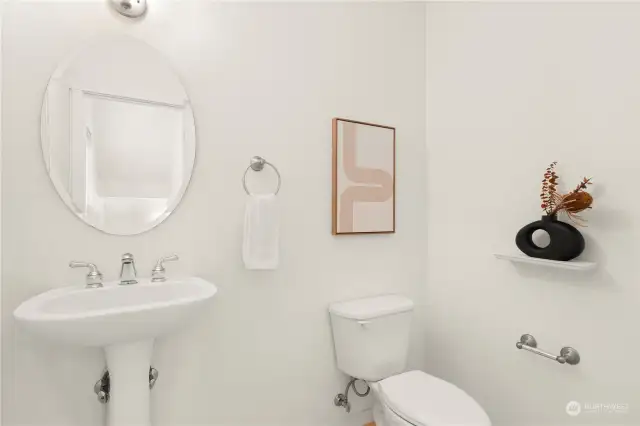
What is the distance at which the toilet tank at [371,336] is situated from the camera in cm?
161

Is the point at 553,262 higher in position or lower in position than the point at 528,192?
lower

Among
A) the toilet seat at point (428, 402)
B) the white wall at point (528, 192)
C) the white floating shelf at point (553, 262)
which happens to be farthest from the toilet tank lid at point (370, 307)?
the white floating shelf at point (553, 262)

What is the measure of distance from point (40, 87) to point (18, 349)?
824mm

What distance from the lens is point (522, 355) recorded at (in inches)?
64.7

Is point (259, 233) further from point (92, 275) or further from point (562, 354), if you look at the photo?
point (562, 354)

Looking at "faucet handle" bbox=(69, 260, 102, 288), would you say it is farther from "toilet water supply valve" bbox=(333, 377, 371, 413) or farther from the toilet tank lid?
"toilet water supply valve" bbox=(333, 377, 371, 413)

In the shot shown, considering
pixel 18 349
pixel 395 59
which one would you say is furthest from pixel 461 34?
pixel 18 349

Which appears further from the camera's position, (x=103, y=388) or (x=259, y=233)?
(x=259, y=233)

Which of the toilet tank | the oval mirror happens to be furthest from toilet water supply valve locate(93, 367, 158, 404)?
the toilet tank

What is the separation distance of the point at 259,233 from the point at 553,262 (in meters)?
1.13

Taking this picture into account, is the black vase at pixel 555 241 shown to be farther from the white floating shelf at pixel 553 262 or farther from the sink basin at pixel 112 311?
the sink basin at pixel 112 311

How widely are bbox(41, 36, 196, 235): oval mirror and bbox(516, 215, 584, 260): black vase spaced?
1.36m

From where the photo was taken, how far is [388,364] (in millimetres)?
1671

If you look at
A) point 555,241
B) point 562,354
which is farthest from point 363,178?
point 562,354
